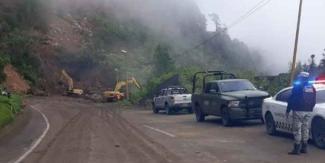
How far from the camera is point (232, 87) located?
23.7 metres

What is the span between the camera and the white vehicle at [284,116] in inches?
584

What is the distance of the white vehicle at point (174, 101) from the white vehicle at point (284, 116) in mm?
16423

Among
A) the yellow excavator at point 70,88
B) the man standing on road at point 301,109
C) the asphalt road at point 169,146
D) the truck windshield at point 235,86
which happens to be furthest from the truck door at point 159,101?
the yellow excavator at point 70,88

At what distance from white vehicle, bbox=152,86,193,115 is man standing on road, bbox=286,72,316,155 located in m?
20.9

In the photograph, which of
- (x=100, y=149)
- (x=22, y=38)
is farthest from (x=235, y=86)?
(x=22, y=38)

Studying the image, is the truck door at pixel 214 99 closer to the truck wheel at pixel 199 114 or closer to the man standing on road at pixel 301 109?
the truck wheel at pixel 199 114

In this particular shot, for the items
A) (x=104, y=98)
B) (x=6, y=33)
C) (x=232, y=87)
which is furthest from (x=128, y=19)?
(x=232, y=87)

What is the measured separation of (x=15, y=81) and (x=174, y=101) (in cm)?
3515

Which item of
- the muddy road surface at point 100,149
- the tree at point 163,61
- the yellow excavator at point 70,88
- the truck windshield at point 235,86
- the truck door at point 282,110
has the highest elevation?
the tree at point 163,61

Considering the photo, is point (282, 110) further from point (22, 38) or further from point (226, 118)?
point (22, 38)

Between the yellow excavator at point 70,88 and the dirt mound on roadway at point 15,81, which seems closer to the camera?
the dirt mound on roadway at point 15,81

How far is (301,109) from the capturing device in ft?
45.9

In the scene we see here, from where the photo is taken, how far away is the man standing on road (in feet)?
45.6

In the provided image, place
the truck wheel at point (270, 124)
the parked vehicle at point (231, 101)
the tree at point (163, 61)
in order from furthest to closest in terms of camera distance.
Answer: the tree at point (163, 61) < the parked vehicle at point (231, 101) < the truck wheel at point (270, 124)
